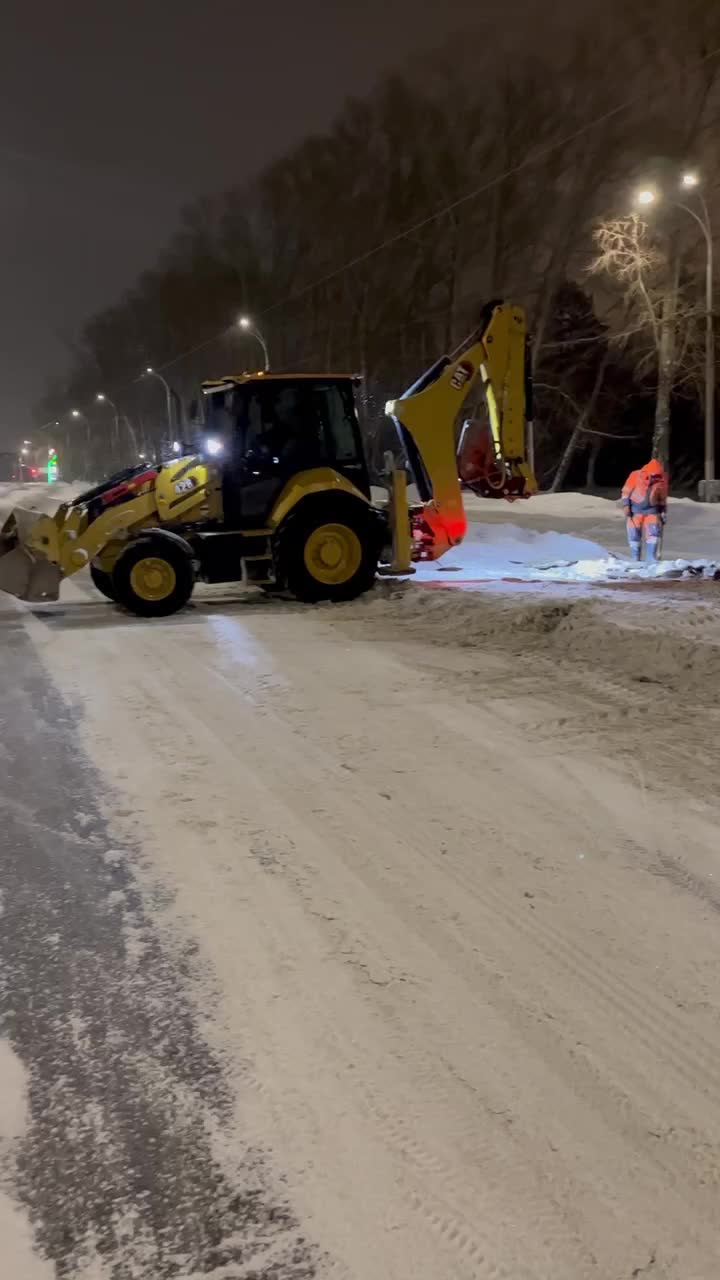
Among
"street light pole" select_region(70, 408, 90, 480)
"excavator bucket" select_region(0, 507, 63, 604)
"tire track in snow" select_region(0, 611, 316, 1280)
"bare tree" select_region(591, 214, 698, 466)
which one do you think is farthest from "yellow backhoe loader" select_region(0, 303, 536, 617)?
"street light pole" select_region(70, 408, 90, 480)

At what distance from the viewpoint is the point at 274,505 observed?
37.1 ft

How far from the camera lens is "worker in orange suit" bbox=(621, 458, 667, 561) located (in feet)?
46.6

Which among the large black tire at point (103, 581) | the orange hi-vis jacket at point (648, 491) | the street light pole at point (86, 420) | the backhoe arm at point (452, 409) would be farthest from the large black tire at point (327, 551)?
the street light pole at point (86, 420)

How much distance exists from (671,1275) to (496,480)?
11.2 m

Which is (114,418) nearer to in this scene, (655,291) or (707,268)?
(655,291)

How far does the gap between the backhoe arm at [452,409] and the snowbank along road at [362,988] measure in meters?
5.72

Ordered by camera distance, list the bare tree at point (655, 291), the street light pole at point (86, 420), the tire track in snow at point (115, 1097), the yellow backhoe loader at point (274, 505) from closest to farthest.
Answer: the tire track in snow at point (115, 1097) → the yellow backhoe loader at point (274, 505) → the bare tree at point (655, 291) → the street light pole at point (86, 420)

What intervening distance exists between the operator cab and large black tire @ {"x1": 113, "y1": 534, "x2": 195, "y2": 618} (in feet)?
2.78

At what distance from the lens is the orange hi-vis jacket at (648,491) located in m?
14.2

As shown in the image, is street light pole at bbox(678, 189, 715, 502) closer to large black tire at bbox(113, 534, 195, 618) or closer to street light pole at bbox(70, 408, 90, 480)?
large black tire at bbox(113, 534, 195, 618)

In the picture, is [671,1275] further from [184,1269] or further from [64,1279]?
[64,1279]

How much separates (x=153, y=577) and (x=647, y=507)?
24.8 ft

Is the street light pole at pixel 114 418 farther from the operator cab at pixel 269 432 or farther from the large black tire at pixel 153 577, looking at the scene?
the large black tire at pixel 153 577

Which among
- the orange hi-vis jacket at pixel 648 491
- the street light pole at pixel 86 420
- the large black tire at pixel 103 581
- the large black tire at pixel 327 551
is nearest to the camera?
the large black tire at pixel 327 551
